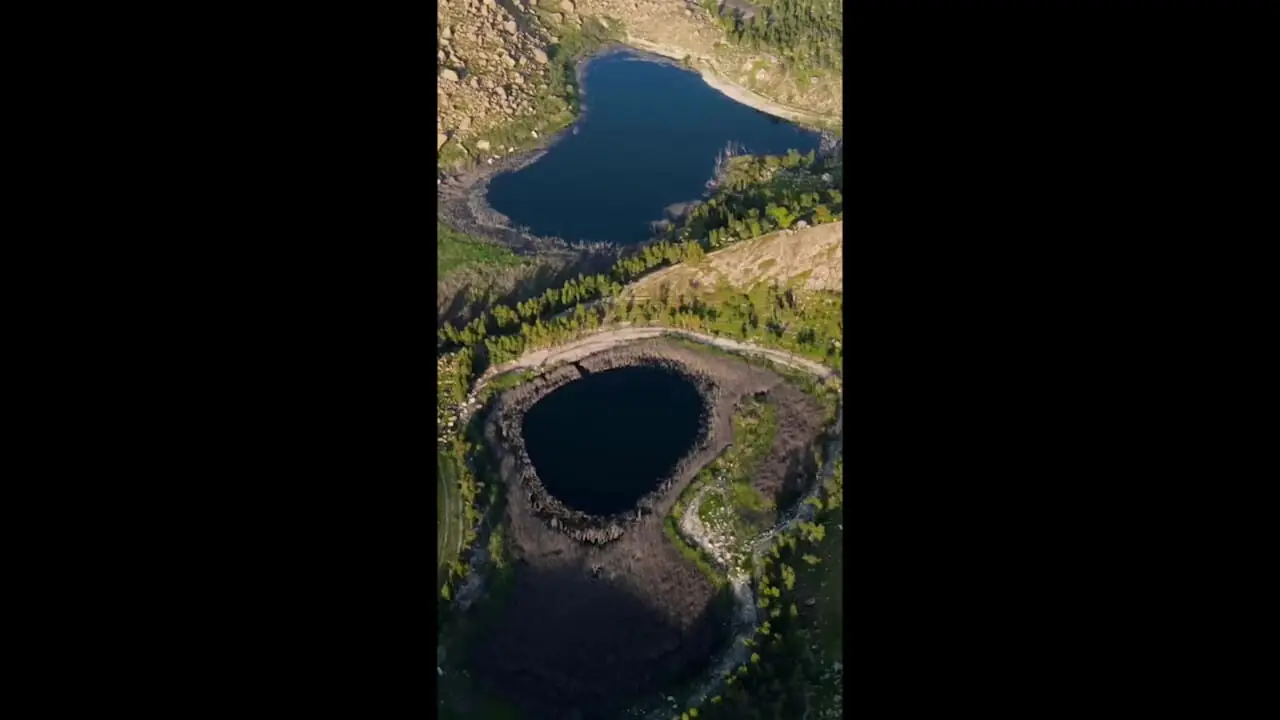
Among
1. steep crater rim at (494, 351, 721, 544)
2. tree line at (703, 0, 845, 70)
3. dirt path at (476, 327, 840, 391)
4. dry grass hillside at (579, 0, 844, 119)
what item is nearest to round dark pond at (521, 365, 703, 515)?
steep crater rim at (494, 351, 721, 544)

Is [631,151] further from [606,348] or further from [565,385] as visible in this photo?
[565,385]

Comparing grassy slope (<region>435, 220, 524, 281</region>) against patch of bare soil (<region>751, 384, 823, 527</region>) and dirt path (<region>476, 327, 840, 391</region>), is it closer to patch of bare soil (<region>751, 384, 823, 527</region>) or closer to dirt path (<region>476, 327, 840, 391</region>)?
dirt path (<region>476, 327, 840, 391</region>)

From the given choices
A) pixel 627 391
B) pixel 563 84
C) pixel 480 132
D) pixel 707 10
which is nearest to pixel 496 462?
pixel 627 391

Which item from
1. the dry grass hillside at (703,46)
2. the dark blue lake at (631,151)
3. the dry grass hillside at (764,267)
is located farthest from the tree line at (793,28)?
the dry grass hillside at (764,267)

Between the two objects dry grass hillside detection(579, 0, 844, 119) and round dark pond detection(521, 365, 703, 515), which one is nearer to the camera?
round dark pond detection(521, 365, 703, 515)

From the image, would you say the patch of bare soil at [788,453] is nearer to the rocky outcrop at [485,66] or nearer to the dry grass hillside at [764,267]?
the dry grass hillside at [764,267]

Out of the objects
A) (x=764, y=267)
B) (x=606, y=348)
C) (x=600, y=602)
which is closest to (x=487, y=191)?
(x=606, y=348)

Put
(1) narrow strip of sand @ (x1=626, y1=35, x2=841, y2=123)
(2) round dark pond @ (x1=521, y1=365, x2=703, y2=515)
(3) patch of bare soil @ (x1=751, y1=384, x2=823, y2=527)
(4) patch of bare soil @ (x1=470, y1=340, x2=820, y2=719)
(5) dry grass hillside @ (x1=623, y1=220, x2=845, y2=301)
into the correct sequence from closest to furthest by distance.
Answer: (4) patch of bare soil @ (x1=470, y1=340, x2=820, y2=719) < (3) patch of bare soil @ (x1=751, y1=384, x2=823, y2=527) < (2) round dark pond @ (x1=521, y1=365, x2=703, y2=515) < (5) dry grass hillside @ (x1=623, y1=220, x2=845, y2=301) < (1) narrow strip of sand @ (x1=626, y1=35, x2=841, y2=123)

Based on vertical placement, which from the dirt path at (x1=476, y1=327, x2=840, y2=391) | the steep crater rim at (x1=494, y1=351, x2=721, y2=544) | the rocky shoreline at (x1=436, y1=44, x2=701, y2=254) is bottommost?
the steep crater rim at (x1=494, y1=351, x2=721, y2=544)
